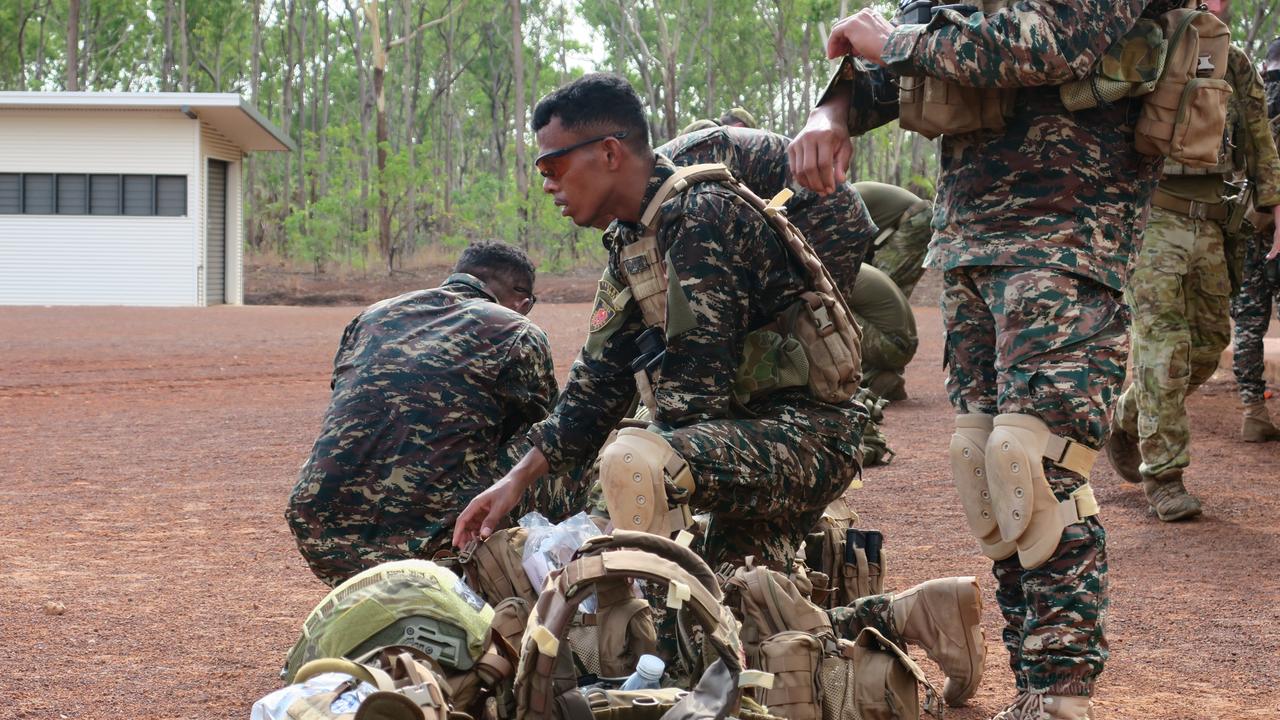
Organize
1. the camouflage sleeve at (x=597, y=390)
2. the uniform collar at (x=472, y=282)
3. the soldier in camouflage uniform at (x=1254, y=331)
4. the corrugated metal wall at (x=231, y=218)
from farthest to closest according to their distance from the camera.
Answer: the corrugated metal wall at (x=231, y=218)
the soldier in camouflage uniform at (x=1254, y=331)
the uniform collar at (x=472, y=282)
the camouflage sleeve at (x=597, y=390)

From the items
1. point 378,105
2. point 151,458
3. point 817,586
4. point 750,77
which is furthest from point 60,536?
point 750,77

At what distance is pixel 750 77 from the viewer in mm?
51094

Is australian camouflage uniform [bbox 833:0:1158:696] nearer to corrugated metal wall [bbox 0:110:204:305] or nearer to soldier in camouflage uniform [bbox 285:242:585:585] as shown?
A: soldier in camouflage uniform [bbox 285:242:585:585]

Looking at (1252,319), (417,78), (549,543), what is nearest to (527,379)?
(549,543)

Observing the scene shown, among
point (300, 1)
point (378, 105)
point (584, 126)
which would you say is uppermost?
point (300, 1)

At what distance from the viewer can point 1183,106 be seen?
9.92ft

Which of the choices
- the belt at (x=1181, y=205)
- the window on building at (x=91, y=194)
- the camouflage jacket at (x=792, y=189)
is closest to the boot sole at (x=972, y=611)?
the camouflage jacket at (x=792, y=189)

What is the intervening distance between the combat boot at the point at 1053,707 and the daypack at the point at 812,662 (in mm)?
217

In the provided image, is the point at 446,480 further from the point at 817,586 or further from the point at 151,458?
the point at 151,458

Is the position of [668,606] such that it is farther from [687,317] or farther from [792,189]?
[792,189]

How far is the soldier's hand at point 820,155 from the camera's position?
10.4 ft

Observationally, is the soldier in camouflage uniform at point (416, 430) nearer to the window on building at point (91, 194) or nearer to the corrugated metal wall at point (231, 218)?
the window on building at point (91, 194)

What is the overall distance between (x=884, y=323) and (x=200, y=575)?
17.3 feet

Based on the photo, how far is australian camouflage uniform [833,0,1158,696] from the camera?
292 centimetres
